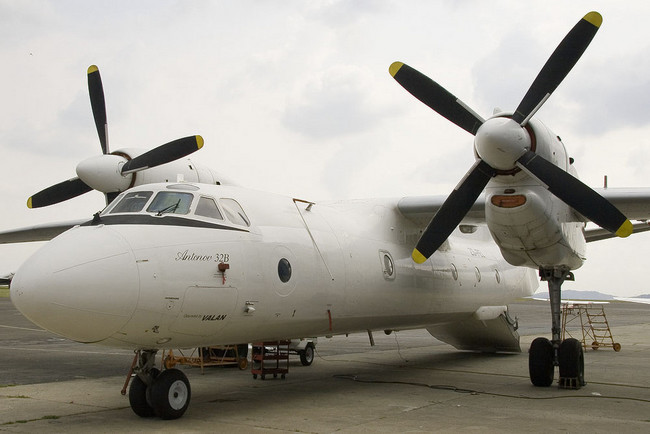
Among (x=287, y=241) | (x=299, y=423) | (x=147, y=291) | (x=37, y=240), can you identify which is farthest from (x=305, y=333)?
(x=37, y=240)

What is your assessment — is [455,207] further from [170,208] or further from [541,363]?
[170,208]

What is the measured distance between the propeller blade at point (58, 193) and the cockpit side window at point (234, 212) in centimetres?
554

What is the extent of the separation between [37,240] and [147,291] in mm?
12315

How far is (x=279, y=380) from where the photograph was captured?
12578 millimetres

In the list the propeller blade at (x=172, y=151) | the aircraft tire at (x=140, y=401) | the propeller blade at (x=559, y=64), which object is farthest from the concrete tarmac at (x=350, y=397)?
the propeller blade at (x=559, y=64)

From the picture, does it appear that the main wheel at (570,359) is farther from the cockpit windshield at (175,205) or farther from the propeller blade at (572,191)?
the cockpit windshield at (175,205)

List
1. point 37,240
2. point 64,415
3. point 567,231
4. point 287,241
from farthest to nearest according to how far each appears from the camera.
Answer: point 37,240 < point 567,231 < point 287,241 < point 64,415

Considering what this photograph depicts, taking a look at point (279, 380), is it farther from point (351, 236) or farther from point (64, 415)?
point (64, 415)

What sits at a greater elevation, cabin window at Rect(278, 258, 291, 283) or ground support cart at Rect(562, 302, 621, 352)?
cabin window at Rect(278, 258, 291, 283)

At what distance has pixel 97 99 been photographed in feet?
45.6

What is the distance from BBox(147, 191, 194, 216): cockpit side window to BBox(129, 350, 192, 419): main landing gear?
179 centimetres

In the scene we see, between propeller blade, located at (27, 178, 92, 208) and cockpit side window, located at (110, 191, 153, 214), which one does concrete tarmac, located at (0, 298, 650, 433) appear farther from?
propeller blade, located at (27, 178, 92, 208)

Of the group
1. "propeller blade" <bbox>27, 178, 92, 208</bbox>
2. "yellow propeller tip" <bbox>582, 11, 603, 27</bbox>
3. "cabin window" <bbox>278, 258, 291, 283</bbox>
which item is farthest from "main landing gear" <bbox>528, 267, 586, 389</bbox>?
"propeller blade" <bbox>27, 178, 92, 208</bbox>

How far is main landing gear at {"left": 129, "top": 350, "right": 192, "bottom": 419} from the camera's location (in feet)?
26.6
